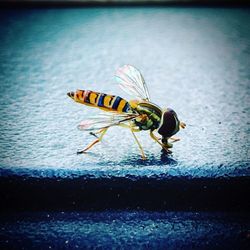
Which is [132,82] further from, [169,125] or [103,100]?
[169,125]

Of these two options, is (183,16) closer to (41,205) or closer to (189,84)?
(189,84)

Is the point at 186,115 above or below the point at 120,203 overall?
above

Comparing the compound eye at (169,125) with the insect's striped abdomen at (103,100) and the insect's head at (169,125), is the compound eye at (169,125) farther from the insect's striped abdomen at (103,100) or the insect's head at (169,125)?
the insect's striped abdomen at (103,100)

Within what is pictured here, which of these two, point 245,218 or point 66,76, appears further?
point 66,76

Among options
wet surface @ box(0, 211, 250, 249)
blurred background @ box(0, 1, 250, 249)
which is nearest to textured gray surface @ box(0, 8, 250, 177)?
blurred background @ box(0, 1, 250, 249)

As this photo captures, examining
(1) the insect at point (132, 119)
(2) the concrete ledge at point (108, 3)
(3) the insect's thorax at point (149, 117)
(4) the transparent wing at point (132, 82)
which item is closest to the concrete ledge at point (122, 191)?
(1) the insect at point (132, 119)

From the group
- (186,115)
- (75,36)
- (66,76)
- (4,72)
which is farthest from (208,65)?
(4,72)
